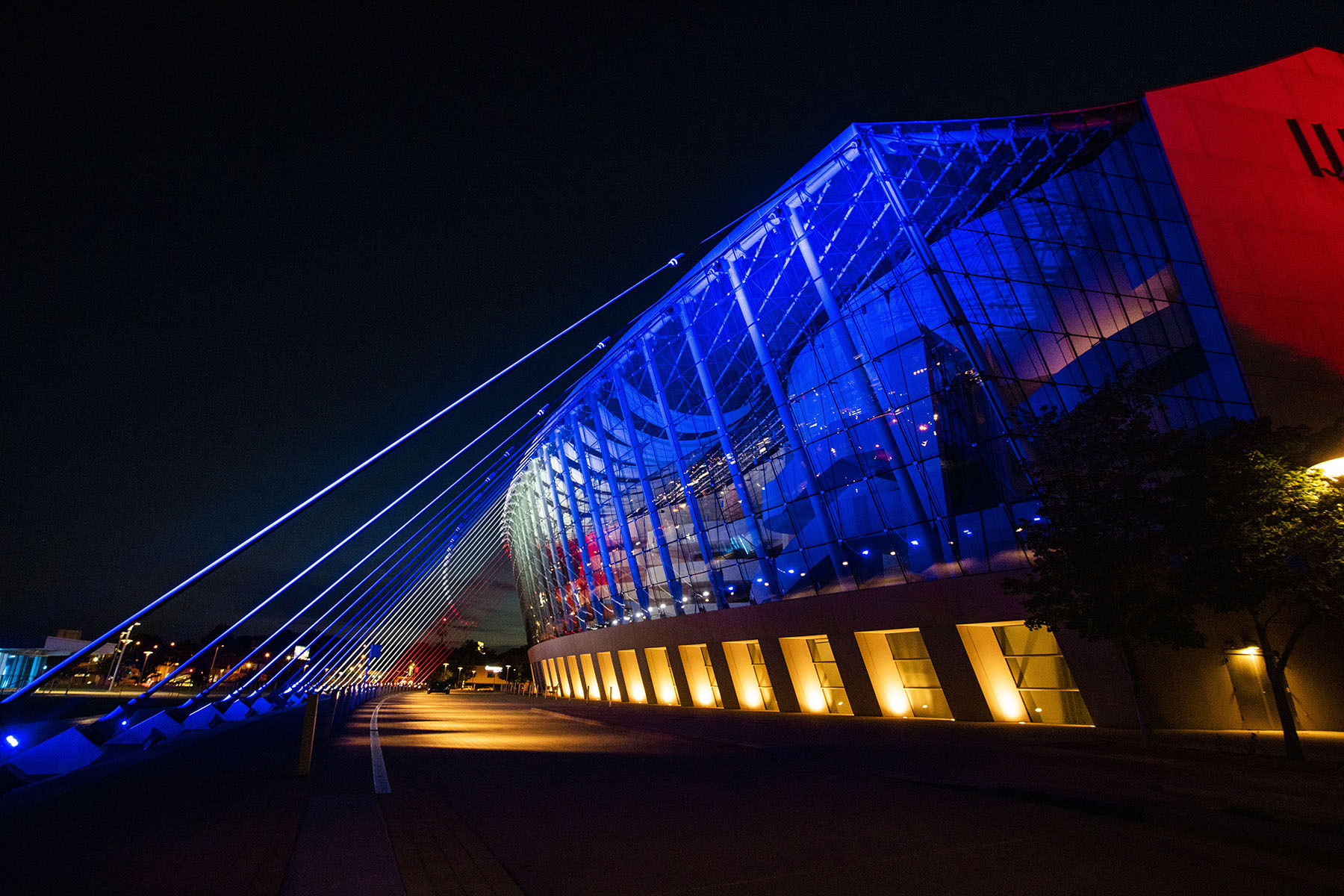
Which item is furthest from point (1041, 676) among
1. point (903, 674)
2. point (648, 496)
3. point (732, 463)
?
point (648, 496)

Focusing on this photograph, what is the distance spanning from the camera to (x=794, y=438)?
25.0 metres

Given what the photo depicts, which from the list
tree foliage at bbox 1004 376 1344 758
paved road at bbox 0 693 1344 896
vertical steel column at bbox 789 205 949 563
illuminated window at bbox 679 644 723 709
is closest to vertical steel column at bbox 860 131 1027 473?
vertical steel column at bbox 789 205 949 563

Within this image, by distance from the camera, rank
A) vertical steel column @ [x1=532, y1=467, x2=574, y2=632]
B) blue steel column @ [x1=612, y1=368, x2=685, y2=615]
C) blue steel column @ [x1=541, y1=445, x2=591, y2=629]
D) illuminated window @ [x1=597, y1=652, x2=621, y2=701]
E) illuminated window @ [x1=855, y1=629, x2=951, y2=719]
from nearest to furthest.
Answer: illuminated window @ [x1=855, y1=629, x2=951, y2=719] < blue steel column @ [x1=612, y1=368, x2=685, y2=615] < illuminated window @ [x1=597, y1=652, x2=621, y2=701] < blue steel column @ [x1=541, y1=445, x2=591, y2=629] < vertical steel column @ [x1=532, y1=467, x2=574, y2=632]

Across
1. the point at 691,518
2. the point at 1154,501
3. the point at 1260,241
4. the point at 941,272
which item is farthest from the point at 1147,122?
the point at 691,518

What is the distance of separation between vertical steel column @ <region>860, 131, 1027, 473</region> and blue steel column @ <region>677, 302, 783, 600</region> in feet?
31.4

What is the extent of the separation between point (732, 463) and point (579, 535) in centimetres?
1847

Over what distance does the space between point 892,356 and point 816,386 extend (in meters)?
3.34

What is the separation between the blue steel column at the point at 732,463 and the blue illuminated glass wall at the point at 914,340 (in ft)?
0.29

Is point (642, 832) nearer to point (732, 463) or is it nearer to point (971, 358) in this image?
point (971, 358)

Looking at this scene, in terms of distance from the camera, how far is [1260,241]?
24219 millimetres

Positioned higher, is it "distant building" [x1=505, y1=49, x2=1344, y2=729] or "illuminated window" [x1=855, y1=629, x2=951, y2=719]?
"distant building" [x1=505, y1=49, x2=1344, y2=729]

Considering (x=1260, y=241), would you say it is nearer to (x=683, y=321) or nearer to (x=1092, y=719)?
(x=1092, y=719)

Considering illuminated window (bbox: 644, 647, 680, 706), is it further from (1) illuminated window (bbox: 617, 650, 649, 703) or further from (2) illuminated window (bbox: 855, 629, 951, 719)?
(2) illuminated window (bbox: 855, 629, 951, 719)

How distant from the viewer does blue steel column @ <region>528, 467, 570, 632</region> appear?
51.0 meters
